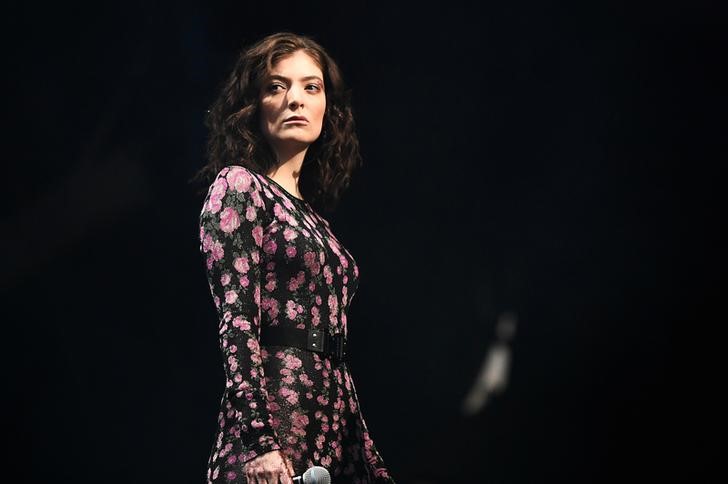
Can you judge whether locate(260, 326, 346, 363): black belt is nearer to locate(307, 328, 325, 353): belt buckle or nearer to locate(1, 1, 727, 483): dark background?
locate(307, 328, 325, 353): belt buckle

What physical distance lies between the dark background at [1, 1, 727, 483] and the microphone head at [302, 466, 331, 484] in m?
1.29

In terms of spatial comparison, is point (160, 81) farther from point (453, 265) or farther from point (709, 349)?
point (709, 349)

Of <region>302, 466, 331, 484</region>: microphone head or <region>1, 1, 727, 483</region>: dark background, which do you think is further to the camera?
<region>1, 1, 727, 483</region>: dark background

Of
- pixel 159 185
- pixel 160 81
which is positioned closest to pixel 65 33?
pixel 160 81

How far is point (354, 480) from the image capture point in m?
1.76

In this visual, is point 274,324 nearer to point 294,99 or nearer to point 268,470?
point 268,470

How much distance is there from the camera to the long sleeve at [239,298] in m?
1.55

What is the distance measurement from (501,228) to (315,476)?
5.97 ft

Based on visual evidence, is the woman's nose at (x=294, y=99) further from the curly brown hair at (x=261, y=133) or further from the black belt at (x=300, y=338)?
the black belt at (x=300, y=338)

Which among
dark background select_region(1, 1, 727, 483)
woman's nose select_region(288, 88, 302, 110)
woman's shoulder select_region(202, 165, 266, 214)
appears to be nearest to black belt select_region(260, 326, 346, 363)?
woman's shoulder select_region(202, 165, 266, 214)

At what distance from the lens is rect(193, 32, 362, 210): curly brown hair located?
2.02 metres

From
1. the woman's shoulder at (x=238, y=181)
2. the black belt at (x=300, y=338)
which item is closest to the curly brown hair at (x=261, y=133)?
the woman's shoulder at (x=238, y=181)

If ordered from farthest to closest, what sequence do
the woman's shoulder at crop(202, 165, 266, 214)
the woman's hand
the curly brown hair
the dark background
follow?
the dark background
the curly brown hair
the woman's shoulder at crop(202, 165, 266, 214)
the woman's hand

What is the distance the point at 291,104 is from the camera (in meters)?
2.03
